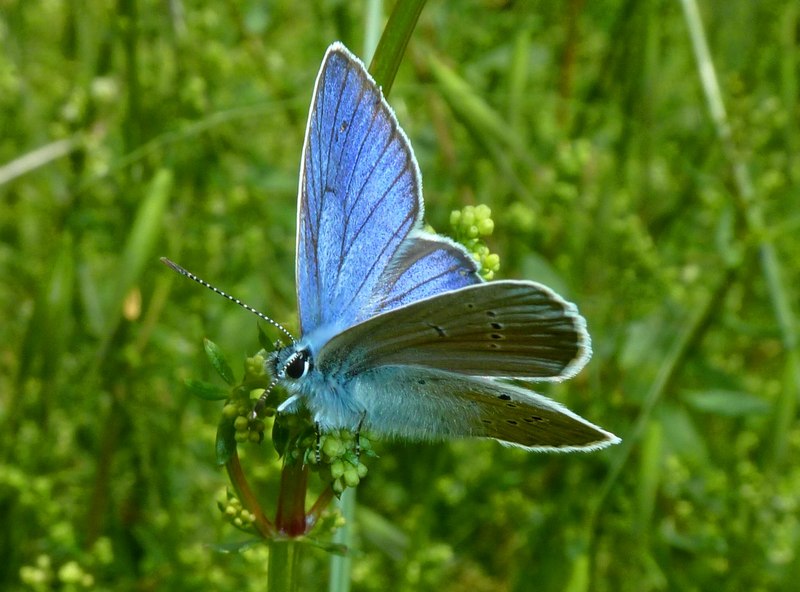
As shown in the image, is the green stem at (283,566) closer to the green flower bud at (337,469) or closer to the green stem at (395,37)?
the green flower bud at (337,469)

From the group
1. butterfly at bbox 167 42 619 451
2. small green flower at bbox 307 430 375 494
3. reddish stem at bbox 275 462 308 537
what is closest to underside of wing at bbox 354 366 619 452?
butterfly at bbox 167 42 619 451

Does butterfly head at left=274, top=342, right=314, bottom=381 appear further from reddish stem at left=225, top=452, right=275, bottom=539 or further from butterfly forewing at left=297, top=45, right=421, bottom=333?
reddish stem at left=225, top=452, right=275, bottom=539

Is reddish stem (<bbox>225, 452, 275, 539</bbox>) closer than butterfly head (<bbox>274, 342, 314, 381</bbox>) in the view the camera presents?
Yes

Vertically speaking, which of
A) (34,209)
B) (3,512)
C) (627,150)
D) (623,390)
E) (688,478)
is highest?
(627,150)

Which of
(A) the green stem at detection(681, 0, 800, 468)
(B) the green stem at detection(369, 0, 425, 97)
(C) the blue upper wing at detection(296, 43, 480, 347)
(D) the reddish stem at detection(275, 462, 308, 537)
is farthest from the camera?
(A) the green stem at detection(681, 0, 800, 468)

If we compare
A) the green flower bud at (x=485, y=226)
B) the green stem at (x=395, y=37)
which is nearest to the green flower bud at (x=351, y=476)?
the green flower bud at (x=485, y=226)

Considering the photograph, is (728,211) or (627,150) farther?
(627,150)

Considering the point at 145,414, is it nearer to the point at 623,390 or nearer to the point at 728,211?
the point at 623,390

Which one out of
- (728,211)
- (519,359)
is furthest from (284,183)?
(519,359)

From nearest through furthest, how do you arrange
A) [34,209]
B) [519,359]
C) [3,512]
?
[519,359], [3,512], [34,209]
